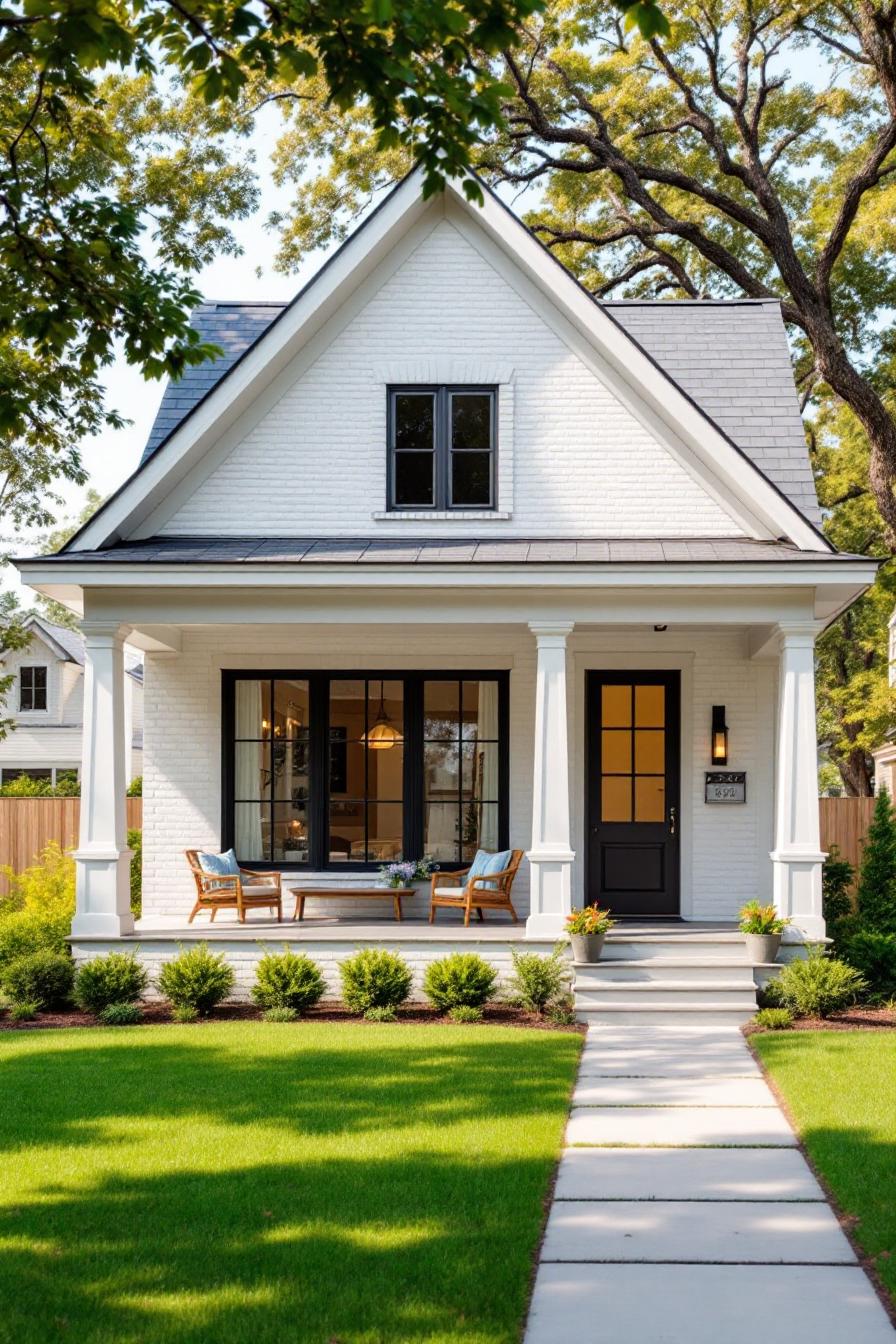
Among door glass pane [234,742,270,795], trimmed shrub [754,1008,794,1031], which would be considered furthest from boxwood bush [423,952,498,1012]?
door glass pane [234,742,270,795]

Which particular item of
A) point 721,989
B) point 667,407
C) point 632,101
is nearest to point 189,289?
point 667,407

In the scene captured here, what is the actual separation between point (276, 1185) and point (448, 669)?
8.02 metres

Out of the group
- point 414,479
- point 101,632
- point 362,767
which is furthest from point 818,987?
point 101,632

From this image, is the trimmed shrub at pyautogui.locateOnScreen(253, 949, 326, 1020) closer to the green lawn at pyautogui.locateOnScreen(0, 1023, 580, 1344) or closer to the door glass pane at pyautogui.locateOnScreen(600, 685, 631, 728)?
the green lawn at pyautogui.locateOnScreen(0, 1023, 580, 1344)

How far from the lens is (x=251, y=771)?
1372 centimetres

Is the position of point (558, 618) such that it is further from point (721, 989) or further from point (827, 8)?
point (827, 8)

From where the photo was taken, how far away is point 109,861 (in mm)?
11617

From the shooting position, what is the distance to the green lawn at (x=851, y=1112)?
225 inches

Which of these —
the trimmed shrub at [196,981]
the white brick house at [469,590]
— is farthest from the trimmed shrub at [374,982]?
the white brick house at [469,590]

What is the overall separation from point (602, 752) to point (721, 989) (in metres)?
3.42

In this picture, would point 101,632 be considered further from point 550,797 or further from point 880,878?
point 880,878

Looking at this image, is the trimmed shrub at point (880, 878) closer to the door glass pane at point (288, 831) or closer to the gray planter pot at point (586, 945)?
the gray planter pot at point (586, 945)

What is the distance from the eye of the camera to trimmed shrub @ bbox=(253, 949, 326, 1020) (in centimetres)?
1080

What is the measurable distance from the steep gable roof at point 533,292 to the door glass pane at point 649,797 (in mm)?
2870
